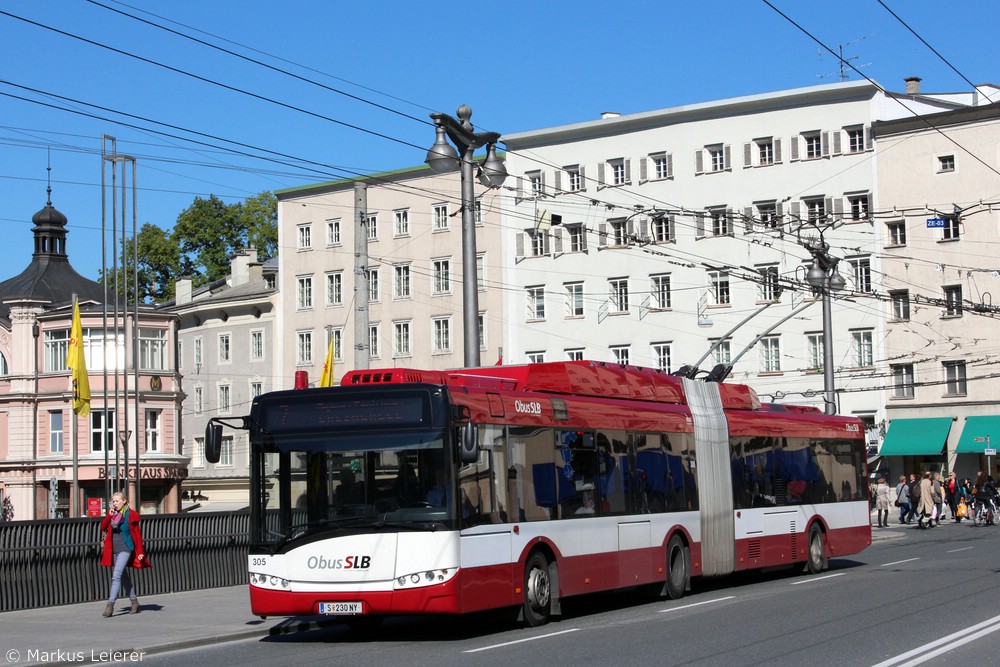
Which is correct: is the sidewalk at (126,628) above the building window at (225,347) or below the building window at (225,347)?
below

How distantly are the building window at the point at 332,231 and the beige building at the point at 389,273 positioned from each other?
0.05 m

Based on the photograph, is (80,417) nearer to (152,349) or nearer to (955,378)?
(152,349)

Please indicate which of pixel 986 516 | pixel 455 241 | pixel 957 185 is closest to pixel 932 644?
pixel 986 516

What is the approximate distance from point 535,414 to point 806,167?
48.3 meters

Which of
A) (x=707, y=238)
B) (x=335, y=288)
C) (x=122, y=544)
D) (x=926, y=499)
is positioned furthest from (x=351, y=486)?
(x=335, y=288)

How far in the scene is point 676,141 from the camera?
66.5 m

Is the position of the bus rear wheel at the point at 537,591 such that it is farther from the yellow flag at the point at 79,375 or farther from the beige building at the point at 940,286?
the beige building at the point at 940,286

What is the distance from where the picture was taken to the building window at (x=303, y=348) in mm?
78500

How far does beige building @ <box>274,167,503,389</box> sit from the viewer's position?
72.6 metres

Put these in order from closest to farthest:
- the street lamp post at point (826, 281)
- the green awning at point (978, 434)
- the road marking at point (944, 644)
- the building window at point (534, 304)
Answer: the road marking at point (944, 644) < the street lamp post at point (826, 281) < the green awning at point (978, 434) < the building window at point (534, 304)

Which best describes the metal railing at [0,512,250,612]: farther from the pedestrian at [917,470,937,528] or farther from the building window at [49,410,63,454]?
the building window at [49,410,63,454]

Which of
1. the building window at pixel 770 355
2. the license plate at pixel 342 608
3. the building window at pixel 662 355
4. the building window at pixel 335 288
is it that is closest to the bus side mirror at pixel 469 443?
the license plate at pixel 342 608

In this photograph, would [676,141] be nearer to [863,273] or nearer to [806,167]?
[806,167]

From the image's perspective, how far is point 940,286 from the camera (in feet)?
198
